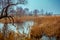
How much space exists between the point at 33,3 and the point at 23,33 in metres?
0.42

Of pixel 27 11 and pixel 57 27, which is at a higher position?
pixel 27 11

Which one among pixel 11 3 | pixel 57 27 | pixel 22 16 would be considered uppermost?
pixel 11 3

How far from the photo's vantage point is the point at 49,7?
2375mm

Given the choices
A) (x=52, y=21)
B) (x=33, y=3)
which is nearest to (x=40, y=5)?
(x=33, y=3)

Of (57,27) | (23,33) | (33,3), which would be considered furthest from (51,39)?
(33,3)

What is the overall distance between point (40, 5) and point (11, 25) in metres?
0.47

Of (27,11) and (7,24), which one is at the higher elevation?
(27,11)

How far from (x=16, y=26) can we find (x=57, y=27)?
546mm

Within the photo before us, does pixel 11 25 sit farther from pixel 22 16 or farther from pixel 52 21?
pixel 52 21

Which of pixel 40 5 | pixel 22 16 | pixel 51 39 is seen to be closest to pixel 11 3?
pixel 22 16

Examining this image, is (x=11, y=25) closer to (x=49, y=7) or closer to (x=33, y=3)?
(x=33, y=3)

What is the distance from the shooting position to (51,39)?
91.6 inches

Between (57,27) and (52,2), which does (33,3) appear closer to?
(52,2)

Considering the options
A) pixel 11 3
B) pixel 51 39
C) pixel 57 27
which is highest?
pixel 11 3
